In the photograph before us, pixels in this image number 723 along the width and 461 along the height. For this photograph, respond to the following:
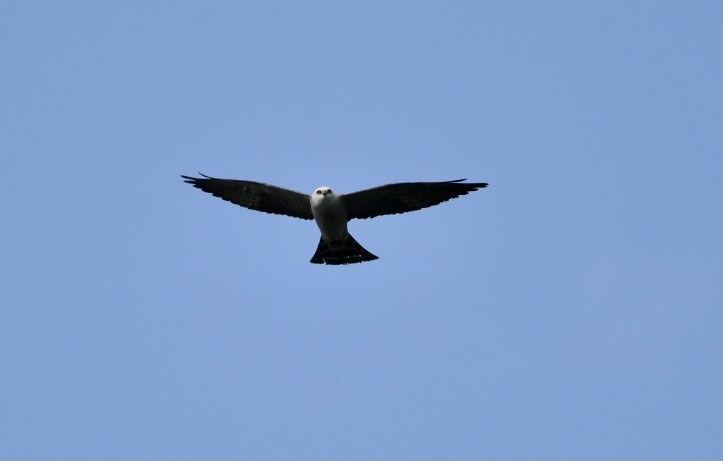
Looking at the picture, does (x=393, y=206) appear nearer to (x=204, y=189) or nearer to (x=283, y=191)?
(x=283, y=191)

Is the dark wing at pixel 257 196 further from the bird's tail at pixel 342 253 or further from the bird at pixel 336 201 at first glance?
the bird's tail at pixel 342 253

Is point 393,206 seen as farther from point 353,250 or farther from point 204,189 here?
point 204,189

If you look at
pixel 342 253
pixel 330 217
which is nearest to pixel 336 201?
pixel 330 217

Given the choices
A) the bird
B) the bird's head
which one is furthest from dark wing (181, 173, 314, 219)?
the bird's head

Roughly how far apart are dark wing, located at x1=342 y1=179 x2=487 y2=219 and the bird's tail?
0.54 metres

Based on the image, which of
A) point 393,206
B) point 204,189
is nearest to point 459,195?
point 393,206

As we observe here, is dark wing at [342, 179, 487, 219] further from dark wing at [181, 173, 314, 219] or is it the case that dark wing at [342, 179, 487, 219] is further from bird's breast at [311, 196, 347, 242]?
dark wing at [181, 173, 314, 219]

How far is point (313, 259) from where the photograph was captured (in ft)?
76.4

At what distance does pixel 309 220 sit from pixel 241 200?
1.29 meters

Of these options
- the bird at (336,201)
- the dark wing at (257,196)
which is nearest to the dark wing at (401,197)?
the bird at (336,201)

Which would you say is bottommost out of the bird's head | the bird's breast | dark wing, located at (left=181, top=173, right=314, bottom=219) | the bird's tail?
the bird's tail

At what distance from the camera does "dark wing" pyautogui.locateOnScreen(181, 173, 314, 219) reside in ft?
76.4

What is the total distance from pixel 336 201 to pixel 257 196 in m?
1.71

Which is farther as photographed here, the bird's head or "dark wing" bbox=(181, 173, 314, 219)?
"dark wing" bbox=(181, 173, 314, 219)
